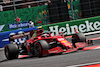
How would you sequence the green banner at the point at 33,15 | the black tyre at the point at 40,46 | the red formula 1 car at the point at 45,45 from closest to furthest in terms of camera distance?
the black tyre at the point at 40,46 → the red formula 1 car at the point at 45,45 → the green banner at the point at 33,15

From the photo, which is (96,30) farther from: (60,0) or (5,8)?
(5,8)

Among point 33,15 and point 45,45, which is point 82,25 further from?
point 45,45

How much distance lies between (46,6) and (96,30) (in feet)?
24.3

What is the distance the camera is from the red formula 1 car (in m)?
10.1

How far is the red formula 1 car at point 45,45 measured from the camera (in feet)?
33.2

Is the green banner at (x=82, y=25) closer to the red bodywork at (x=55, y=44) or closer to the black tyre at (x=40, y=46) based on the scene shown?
the red bodywork at (x=55, y=44)

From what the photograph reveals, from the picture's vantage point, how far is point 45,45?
1002cm

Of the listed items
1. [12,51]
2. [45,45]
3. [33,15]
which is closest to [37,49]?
[45,45]

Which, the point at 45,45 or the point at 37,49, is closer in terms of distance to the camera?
the point at 45,45

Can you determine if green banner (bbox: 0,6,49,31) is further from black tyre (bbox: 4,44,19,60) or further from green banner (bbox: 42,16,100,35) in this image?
black tyre (bbox: 4,44,19,60)

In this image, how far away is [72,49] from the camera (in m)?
10.3

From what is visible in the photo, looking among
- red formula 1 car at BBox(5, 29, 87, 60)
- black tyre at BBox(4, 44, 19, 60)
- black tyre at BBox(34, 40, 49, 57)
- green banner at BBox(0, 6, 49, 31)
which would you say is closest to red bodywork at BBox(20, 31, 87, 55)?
red formula 1 car at BBox(5, 29, 87, 60)

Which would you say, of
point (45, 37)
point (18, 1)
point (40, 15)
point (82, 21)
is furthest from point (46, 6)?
point (45, 37)

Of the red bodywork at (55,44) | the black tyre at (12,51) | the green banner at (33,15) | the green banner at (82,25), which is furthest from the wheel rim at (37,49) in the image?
the green banner at (33,15)
